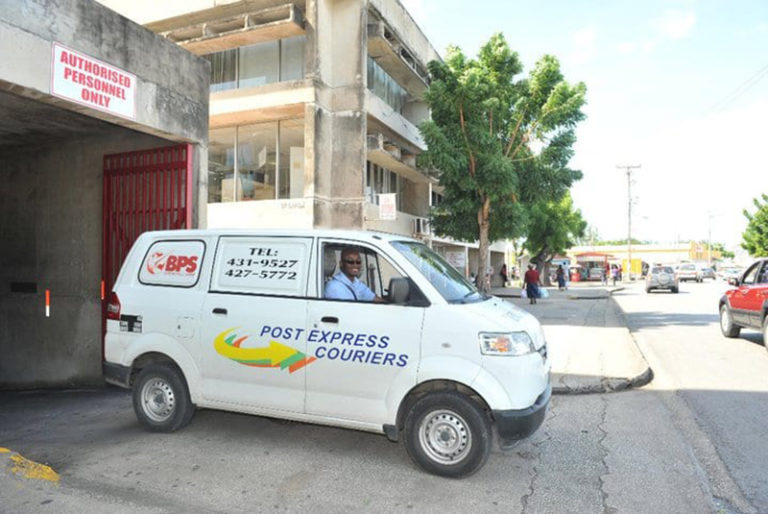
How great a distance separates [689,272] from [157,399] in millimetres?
54120

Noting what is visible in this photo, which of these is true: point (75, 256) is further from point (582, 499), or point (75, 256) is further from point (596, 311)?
point (596, 311)

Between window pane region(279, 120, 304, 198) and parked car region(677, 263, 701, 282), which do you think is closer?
window pane region(279, 120, 304, 198)

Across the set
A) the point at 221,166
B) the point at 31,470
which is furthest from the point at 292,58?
the point at 31,470

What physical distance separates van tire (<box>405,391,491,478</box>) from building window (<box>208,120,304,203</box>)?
1408cm

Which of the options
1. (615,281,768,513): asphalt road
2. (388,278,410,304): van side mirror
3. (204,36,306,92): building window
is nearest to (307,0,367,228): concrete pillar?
(204,36,306,92): building window

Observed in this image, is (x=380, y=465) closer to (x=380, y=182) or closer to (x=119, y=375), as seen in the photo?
(x=119, y=375)

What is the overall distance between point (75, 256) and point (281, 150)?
10501mm

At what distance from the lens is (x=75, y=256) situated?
28.5ft

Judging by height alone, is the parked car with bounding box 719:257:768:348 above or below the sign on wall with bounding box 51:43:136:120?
below

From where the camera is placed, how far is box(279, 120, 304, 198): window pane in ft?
58.0

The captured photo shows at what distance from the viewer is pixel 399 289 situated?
4.19 m

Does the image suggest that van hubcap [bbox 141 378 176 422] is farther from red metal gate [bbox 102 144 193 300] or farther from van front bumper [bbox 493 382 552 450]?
van front bumper [bbox 493 382 552 450]

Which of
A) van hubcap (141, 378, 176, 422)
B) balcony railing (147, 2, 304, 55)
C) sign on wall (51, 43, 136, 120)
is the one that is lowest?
van hubcap (141, 378, 176, 422)

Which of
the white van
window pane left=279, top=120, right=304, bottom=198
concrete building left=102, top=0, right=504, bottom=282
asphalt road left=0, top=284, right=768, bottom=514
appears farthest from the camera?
window pane left=279, top=120, right=304, bottom=198
